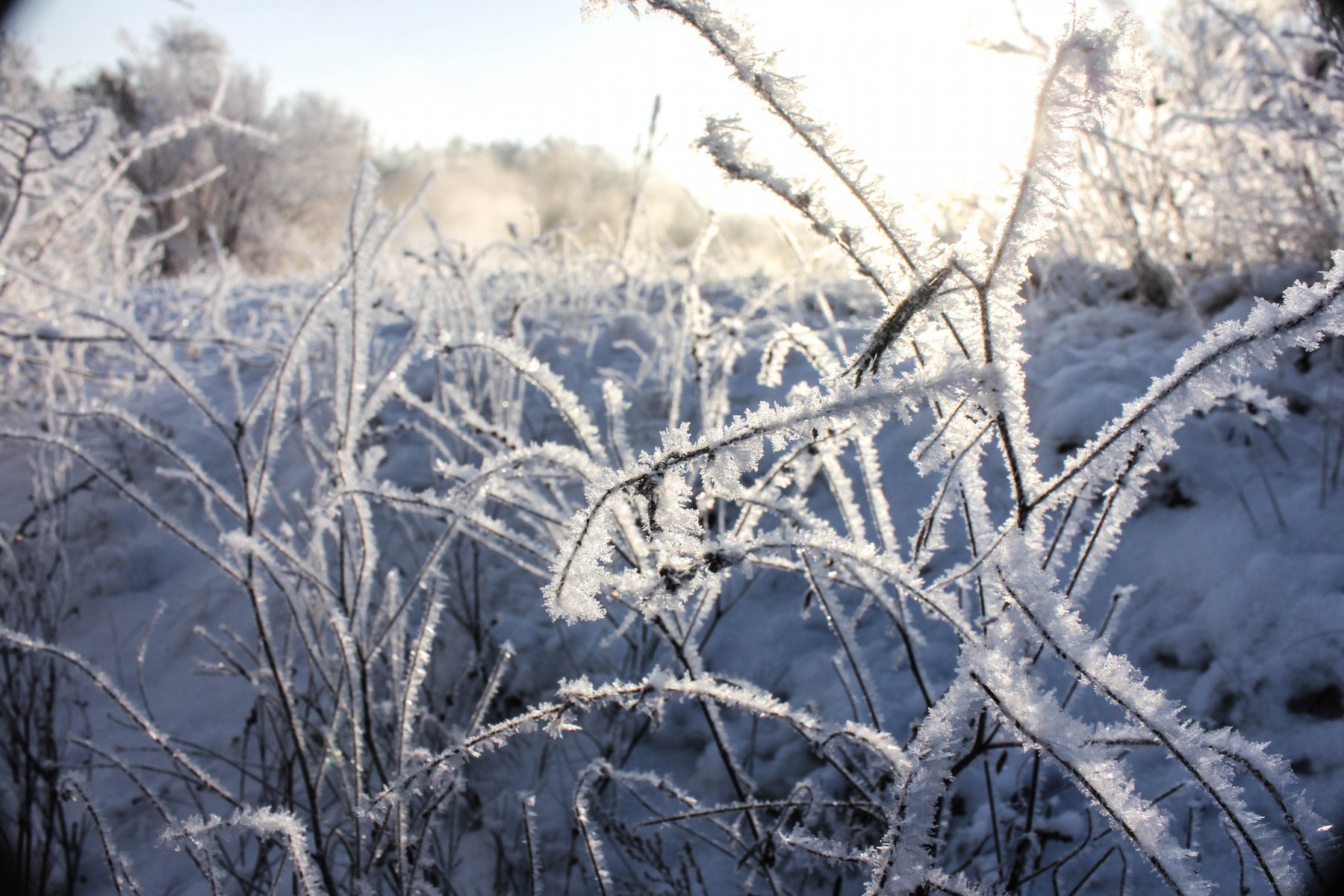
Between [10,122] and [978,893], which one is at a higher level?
[10,122]

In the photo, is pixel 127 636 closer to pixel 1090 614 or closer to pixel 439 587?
pixel 439 587

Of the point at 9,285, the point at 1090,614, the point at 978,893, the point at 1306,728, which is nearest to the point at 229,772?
the point at 978,893

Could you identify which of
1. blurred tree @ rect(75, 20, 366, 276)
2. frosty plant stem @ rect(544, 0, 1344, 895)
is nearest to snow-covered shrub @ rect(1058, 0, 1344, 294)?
frosty plant stem @ rect(544, 0, 1344, 895)

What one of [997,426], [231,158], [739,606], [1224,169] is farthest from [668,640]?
[231,158]

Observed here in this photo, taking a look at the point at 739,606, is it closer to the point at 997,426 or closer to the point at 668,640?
the point at 668,640

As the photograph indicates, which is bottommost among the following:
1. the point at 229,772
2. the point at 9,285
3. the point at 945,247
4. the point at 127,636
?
the point at 229,772

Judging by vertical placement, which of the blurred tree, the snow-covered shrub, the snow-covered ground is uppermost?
the blurred tree

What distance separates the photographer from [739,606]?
1545mm

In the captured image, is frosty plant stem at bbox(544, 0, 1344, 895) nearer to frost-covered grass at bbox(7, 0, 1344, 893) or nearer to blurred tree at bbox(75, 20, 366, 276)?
frost-covered grass at bbox(7, 0, 1344, 893)

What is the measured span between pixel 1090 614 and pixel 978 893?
856 millimetres

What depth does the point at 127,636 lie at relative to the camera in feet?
5.49

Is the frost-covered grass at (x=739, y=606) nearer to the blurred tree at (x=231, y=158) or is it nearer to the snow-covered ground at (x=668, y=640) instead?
the snow-covered ground at (x=668, y=640)

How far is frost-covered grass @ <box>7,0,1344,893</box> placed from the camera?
50 cm

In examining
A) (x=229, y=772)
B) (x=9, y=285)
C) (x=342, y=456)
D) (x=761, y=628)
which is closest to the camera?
(x=342, y=456)
